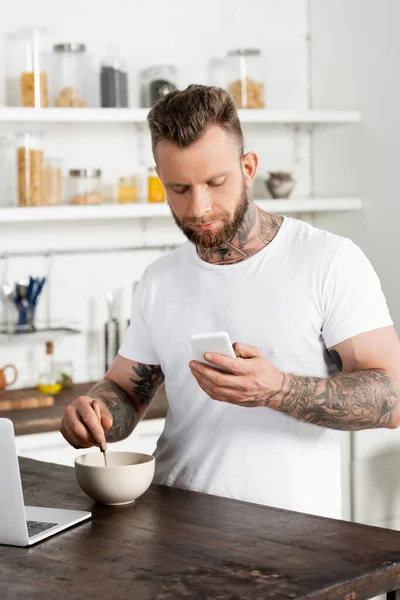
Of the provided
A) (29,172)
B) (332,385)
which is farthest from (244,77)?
(332,385)

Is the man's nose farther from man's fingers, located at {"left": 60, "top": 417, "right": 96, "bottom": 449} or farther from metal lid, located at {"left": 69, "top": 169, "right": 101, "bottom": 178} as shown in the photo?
metal lid, located at {"left": 69, "top": 169, "right": 101, "bottom": 178}

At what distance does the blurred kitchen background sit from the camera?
3748 mm

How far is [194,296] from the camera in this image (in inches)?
89.3

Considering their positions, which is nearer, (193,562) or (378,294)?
(193,562)

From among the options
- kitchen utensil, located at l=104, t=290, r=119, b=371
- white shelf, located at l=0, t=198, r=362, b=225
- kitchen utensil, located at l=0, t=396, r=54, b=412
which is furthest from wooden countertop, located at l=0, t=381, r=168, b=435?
white shelf, located at l=0, t=198, r=362, b=225

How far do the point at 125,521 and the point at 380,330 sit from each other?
661 mm

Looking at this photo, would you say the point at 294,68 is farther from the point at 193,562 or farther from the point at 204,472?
the point at 193,562

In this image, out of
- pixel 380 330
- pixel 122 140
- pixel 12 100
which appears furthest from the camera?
pixel 122 140

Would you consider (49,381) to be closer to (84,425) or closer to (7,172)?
(7,172)

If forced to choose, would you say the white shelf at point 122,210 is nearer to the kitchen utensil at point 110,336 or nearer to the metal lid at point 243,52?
the kitchen utensil at point 110,336

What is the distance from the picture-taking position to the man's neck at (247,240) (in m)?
2.24

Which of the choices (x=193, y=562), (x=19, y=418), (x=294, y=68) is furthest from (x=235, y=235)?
(x=294, y=68)

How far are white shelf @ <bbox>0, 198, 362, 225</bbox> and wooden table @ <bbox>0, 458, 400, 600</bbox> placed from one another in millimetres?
1891

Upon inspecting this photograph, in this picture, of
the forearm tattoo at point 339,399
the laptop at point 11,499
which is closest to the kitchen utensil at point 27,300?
the forearm tattoo at point 339,399
